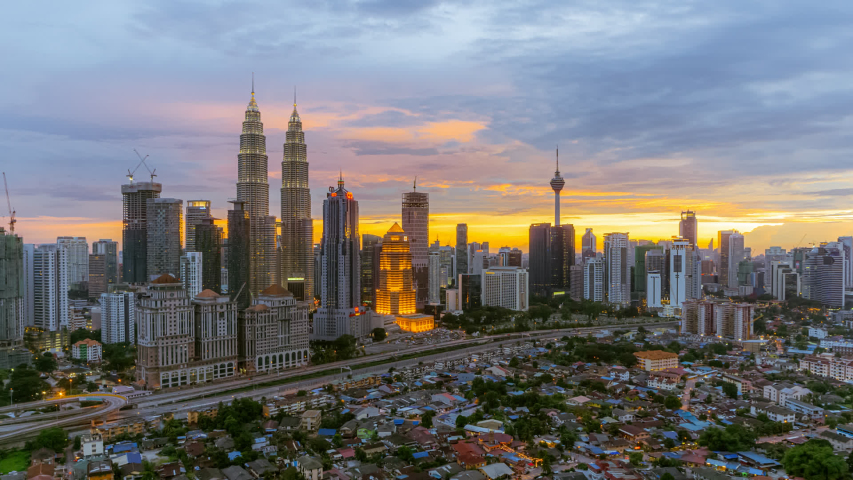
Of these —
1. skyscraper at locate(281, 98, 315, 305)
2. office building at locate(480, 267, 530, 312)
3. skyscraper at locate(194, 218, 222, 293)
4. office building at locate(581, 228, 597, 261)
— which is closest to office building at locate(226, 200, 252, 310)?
skyscraper at locate(194, 218, 222, 293)

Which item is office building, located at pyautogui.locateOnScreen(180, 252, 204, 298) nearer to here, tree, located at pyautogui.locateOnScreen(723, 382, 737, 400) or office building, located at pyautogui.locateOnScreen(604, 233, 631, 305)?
tree, located at pyautogui.locateOnScreen(723, 382, 737, 400)

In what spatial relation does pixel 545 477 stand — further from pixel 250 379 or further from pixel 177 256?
pixel 177 256

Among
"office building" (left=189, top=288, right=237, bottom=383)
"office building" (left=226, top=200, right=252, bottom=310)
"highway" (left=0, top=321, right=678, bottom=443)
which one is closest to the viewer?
"highway" (left=0, top=321, right=678, bottom=443)

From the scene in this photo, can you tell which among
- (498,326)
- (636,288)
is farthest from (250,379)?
(636,288)

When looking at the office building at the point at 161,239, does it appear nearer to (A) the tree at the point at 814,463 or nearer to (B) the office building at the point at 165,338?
(B) the office building at the point at 165,338

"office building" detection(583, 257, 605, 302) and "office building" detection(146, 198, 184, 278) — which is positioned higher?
"office building" detection(146, 198, 184, 278)

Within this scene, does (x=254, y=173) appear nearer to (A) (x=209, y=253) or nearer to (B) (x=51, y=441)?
(A) (x=209, y=253)
